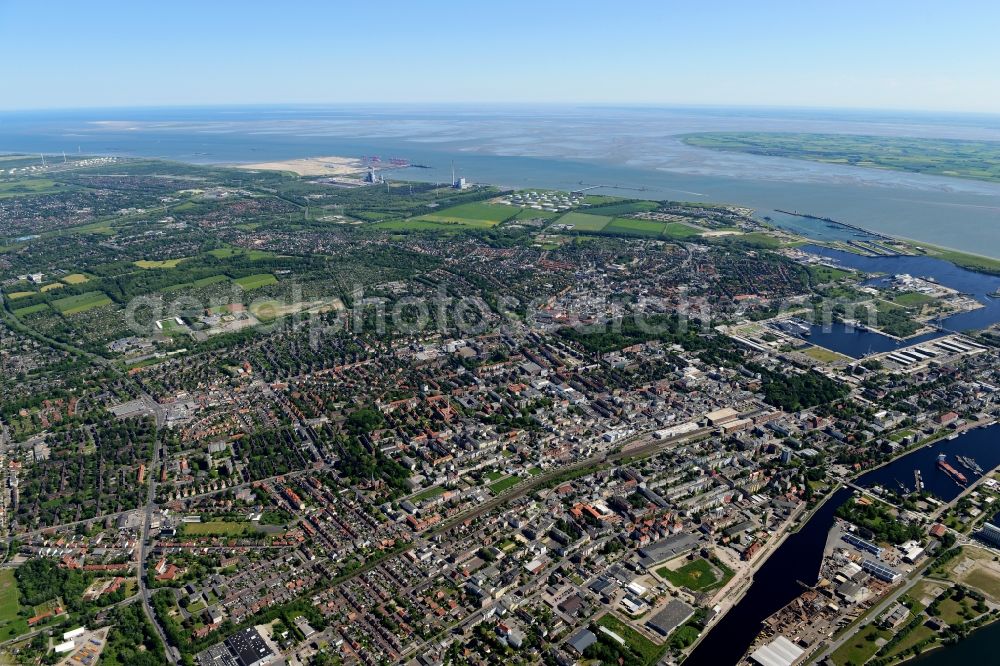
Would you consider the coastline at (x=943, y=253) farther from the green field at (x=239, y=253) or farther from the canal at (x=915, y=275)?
the green field at (x=239, y=253)

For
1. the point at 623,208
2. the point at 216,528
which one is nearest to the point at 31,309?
the point at 216,528

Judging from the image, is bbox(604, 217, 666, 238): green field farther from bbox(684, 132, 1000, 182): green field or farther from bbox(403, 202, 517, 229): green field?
bbox(684, 132, 1000, 182): green field

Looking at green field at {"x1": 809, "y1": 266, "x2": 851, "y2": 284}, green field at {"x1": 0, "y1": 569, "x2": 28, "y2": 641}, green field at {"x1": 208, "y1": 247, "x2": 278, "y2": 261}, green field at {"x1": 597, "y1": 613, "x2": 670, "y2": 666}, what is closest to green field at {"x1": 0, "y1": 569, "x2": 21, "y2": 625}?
green field at {"x1": 0, "y1": 569, "x2": 28, "y2": 641}

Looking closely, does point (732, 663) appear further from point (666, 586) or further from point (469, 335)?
point (469, 335)

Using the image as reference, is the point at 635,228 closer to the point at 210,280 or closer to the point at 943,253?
the point at 943,253

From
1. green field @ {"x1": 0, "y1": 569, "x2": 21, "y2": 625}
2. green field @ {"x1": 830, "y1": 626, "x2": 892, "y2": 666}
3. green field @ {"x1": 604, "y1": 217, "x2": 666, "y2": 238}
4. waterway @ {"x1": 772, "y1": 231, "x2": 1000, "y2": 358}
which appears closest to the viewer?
green field @ {"x1": 830, "y1": 626, "x2": 892, "y2": 666}

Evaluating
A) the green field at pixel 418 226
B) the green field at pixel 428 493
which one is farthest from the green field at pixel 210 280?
the green field at pixel 428 493
